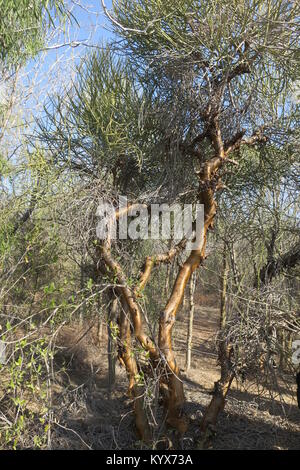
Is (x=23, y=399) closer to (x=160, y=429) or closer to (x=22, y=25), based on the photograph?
(x=160, y=429)

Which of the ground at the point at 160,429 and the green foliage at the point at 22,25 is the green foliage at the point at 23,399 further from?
the green foliage at the point at 22,25

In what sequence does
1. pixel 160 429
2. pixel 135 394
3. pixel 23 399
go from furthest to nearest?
1. pixel 135 394
2. pixel 160 429
3. pixel 23 399

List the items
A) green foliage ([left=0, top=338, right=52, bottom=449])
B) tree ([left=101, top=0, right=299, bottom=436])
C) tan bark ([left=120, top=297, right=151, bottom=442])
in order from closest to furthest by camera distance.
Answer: green foliage ([left=0, top=338, right=52, bottom=449]) → tree ([left=101, top=0, right=299, bottom=436]) → tan bark ([left=120, top=297, right=151, bottom=442])

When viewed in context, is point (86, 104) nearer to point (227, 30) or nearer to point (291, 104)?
point (227, 30)

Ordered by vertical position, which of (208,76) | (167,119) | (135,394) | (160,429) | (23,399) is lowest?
(160,429)

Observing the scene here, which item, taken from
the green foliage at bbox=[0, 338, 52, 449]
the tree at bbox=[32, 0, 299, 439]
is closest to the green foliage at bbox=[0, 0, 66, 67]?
the tree at bbox=[32, 0, 299, 439]

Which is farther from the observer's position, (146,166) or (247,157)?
(247,157)

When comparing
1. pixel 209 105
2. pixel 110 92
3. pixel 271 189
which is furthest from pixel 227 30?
pixel 271 189

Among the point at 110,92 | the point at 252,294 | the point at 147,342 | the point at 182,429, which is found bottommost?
the point at 182,429

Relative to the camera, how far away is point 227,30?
14.4ft

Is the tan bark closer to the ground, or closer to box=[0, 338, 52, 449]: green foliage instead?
the ground

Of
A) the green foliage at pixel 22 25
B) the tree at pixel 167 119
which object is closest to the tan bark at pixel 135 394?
the tree at pixel 167 119

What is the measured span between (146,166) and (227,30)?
1890 mm

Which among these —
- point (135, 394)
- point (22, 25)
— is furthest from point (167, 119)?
point (135, 394)
